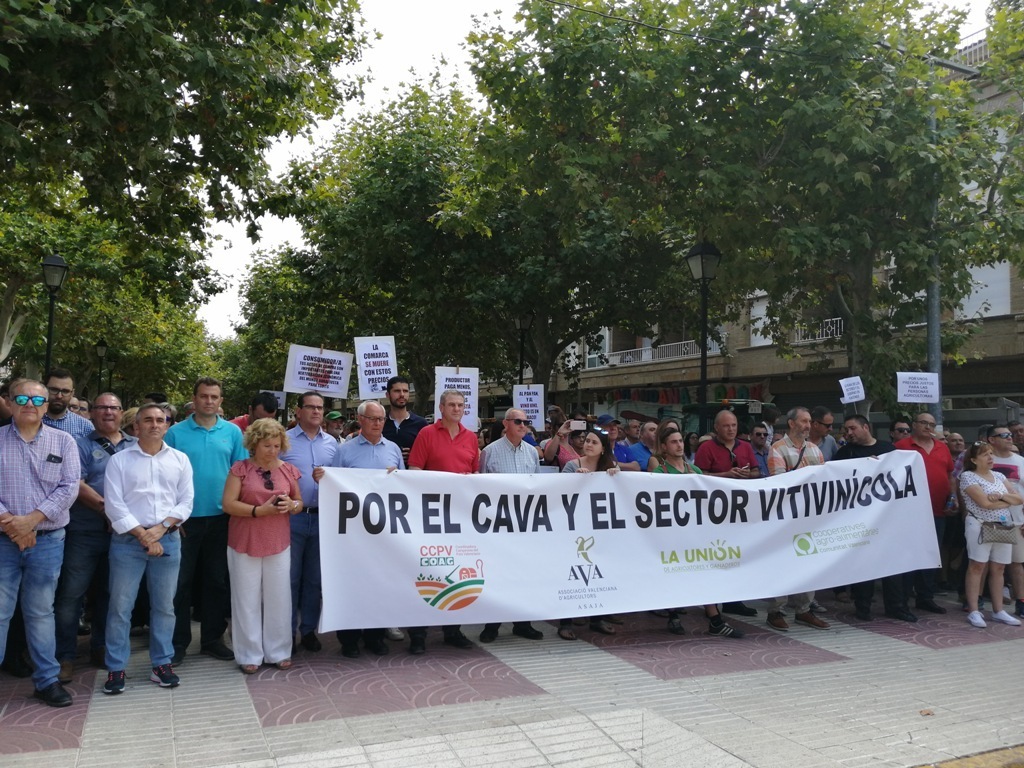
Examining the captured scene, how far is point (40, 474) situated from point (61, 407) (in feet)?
3.40

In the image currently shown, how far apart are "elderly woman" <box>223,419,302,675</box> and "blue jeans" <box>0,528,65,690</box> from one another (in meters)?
1.13

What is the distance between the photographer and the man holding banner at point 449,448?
6797 mm

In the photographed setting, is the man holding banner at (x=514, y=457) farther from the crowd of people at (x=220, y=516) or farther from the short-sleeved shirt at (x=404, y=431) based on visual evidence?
the short-sleeved shirt at (x=404, y=431)

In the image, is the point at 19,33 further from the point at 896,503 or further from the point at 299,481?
the point at 896,503

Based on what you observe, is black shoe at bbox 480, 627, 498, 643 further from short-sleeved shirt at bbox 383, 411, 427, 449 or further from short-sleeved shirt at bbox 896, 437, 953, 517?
short-sleeved shirt at bbox 896, 437, 953, 517

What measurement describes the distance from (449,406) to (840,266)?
26.3ft

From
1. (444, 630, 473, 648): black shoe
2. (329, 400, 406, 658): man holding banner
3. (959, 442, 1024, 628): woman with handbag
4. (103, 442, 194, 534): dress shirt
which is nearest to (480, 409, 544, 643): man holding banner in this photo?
(444, 630, 473, 648): black shoe

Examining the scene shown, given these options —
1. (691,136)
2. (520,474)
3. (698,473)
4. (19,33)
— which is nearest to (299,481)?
(520,474)

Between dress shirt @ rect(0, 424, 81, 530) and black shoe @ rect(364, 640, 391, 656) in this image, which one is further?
black shoe @ rect(364, 640, 391, 656)

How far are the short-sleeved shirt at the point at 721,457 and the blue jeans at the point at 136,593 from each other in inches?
185

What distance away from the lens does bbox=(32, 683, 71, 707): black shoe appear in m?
5.13

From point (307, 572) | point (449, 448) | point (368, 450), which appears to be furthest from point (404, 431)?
point (307, 572)

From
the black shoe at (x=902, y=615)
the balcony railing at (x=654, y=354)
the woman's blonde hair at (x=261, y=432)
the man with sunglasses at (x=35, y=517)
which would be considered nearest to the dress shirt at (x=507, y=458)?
Result: the woman's blonde hair at (x=261, y=432)

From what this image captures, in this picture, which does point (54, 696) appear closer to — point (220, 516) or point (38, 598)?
point (38, 598)
